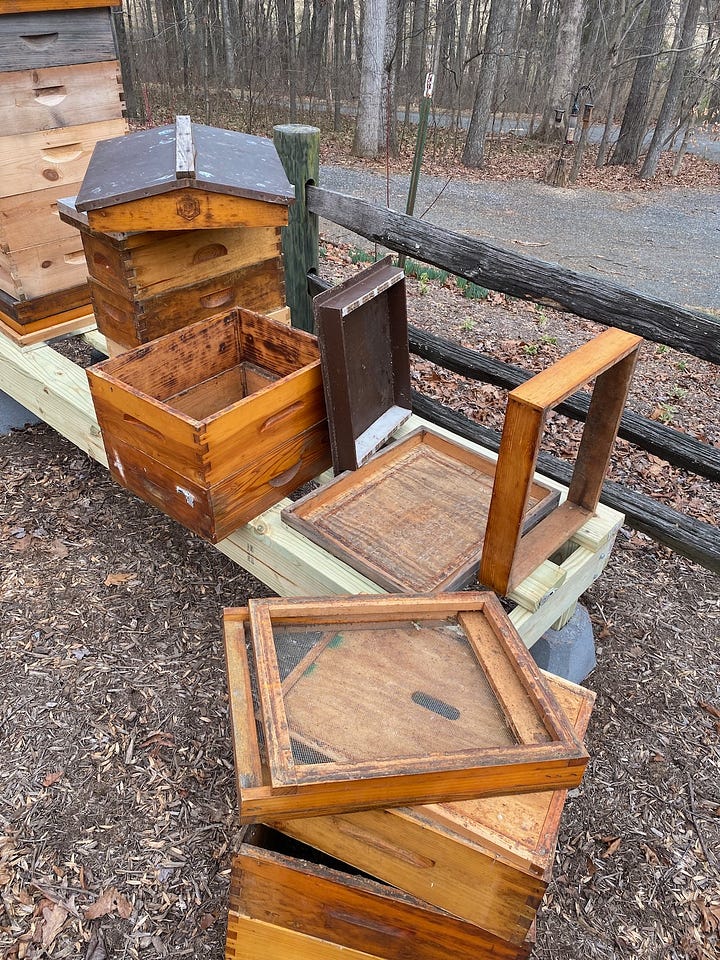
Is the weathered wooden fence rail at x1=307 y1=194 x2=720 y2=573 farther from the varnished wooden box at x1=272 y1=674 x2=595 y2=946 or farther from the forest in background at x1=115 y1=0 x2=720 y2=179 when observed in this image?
the forest in background at x1=115 y1=0 x2=720 y2=179

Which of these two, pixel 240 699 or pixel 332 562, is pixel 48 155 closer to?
pixel 332 562

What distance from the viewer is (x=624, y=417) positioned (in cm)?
336

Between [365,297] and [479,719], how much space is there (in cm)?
146

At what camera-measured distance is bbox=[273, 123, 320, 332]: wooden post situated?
3.83 metres

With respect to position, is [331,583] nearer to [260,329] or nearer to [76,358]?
[260,329]

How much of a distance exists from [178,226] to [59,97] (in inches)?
48.5

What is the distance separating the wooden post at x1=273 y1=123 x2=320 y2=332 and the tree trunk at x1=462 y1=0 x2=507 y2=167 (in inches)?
424

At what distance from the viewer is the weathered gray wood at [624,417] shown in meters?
3.17

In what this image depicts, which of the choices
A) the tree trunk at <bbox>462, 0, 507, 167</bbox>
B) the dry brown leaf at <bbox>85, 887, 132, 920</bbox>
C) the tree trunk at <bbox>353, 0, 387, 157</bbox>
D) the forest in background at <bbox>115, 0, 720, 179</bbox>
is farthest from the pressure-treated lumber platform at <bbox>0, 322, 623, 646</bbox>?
the tree trunk at <bbox>462, 0, 507, 167</bbox>

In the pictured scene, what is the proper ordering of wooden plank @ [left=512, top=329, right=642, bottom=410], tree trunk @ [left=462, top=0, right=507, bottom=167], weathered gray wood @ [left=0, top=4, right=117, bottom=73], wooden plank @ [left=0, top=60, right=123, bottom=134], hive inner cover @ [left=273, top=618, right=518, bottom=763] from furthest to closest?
tree trunk @ [left=462, top=0, right=507, bottom=167]
wooden plank @ [left=0, top=60, right=123, bottom=134]
weathered gray wood @ [left=0, top=4, right=117, bottom=73]
wooden plank @ [left=512, top=329, right=642, bottom=410]
hive inner cover @ [left=273, top=618, right=518, bottom=763]

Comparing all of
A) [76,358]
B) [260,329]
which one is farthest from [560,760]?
[76,358]

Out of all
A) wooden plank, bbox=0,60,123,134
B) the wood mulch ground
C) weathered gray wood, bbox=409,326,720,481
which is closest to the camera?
the wood mulch ground

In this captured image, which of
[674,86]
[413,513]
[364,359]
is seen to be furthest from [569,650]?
[674,86]

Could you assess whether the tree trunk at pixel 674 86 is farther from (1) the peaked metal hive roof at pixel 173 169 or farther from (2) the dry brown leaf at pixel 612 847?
(2) the dry brown leaf at pixel 612 847
